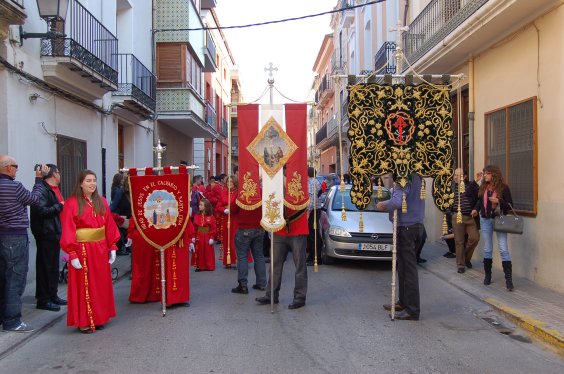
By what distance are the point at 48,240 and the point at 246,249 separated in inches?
106

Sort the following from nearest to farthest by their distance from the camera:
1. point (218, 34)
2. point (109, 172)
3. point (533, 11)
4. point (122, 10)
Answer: point (533, 11)
point (109, 172)
point (122, 10)
point (218, 34)

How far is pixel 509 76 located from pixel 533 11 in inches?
53.2

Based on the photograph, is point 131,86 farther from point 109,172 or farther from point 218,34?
point 218,34

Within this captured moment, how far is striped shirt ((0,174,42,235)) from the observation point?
18.4 feet

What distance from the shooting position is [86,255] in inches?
226

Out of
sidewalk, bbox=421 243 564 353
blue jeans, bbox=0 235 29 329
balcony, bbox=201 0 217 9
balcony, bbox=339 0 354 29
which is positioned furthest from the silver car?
balcony, bbox=201 0 217 9

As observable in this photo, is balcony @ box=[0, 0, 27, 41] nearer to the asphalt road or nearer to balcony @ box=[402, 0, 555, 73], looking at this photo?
the asphalt road

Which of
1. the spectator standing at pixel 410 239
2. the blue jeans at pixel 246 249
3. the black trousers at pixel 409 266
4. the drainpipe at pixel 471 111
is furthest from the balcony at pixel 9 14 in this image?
the drainpipe at pixel 471 111

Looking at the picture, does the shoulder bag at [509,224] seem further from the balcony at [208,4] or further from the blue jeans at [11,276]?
the balcony at [208,4]

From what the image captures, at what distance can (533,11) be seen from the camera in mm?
8141

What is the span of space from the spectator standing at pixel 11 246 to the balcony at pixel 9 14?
2788 millimetres

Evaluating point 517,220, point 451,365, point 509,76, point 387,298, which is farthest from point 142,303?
point 509,76

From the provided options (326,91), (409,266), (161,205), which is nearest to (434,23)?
(409,266)

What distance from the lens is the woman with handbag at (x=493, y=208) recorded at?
7645 mm
